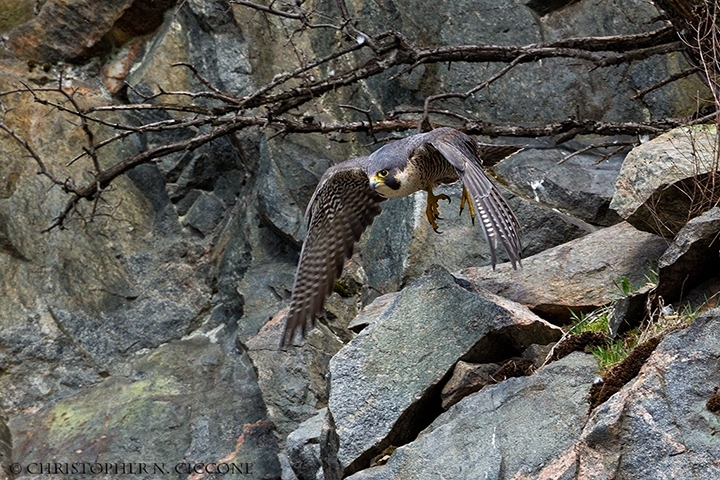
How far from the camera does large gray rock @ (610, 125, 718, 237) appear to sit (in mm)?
4980

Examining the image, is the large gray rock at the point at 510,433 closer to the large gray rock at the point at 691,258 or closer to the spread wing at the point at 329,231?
the large gray rock at the point at 691,258

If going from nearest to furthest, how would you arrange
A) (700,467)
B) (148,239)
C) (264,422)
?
(700,467) < (264,422) < (148,239)

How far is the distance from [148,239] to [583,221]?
10.4ft

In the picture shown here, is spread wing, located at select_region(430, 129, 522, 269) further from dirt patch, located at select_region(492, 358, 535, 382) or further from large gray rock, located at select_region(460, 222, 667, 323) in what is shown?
large gray rock, located at select_region(460, 222, 667, 323)

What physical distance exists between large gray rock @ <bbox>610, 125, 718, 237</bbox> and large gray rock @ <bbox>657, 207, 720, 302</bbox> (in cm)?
47

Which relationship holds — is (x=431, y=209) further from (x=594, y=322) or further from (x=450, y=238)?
(x=594, y=322)

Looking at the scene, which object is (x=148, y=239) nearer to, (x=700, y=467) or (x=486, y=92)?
(x=486, y=92)

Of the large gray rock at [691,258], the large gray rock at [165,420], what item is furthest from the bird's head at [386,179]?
the large gray rock at [165,420]

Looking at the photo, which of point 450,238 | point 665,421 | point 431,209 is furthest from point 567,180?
point 665,421

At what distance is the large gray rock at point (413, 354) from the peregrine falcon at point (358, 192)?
0.46 meters

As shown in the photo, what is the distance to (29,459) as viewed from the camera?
6.31 m

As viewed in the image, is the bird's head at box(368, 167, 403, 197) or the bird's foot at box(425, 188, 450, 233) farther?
the bird's foot at box(425, 188, 450, 233)

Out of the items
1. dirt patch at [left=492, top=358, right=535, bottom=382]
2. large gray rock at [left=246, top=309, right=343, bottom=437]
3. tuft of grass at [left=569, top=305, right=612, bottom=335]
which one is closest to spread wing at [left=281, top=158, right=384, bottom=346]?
large gray rock at [left=246, top=309, right=343, bottom=437]

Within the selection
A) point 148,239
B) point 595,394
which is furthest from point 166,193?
point 595,394
